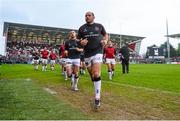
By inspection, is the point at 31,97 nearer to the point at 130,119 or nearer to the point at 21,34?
the point at 130,119

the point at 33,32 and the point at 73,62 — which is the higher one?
the point at 33,32

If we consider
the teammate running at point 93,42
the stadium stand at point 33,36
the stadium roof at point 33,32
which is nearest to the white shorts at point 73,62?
the teammate running at point 93,42

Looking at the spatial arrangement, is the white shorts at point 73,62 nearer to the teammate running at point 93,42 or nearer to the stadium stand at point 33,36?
the teammate running at point 93,42

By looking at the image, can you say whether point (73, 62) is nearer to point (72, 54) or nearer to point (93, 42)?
point (72, 54)

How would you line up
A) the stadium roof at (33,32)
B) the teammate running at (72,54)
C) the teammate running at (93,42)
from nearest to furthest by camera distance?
the teammate running at (93,42) → the teammate running at (72,54) → the stadium roof at (33,32)

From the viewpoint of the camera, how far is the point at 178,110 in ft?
30.2

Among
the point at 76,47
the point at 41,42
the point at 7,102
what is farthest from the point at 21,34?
the point at 7,102

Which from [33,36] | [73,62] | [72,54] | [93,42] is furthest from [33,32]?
[93,42]

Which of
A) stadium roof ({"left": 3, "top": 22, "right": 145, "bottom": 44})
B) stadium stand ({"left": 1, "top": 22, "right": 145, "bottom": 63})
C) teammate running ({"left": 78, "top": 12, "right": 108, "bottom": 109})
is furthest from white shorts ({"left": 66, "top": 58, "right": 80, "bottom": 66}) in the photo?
stadium roof ({"left": 3, "top": 22, "right": 145, "bottom": 44})

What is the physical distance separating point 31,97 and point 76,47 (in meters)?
5.31

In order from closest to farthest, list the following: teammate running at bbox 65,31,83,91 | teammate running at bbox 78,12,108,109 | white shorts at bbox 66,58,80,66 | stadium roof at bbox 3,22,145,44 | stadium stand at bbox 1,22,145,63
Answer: teammate running at bbox 78,12,108,109, teammate running at bbox 65,31,83,91, white shorts at bbox 66,58,80,66, stadium stand at bbox 1,22,145,63, stadium roof at bbox 3,22,145,44

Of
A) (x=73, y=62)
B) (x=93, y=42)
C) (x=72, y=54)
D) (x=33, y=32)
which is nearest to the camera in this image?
(x=93, y=42)

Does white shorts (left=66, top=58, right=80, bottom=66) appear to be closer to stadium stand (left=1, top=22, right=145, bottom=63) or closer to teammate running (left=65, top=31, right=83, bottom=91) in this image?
teammate running (left=65, top=31, right=83, bottom=91)

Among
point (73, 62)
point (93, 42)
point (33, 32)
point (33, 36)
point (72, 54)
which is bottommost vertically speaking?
point (73, 62)
